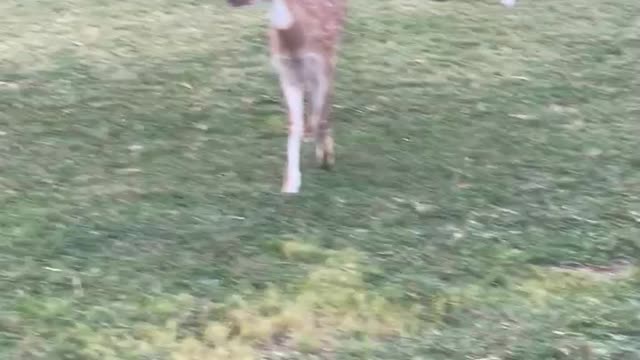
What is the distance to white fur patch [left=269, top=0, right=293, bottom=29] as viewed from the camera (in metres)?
3.99

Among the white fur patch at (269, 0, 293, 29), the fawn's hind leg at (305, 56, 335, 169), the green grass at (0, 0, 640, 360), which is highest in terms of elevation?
the white fur patch at (269, 0, 293, 29)

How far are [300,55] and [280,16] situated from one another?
20 cm

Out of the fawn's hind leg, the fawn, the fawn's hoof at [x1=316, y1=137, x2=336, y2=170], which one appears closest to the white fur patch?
the fawn

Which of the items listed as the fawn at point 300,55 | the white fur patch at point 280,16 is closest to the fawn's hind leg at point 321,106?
the fawn at point 300,55

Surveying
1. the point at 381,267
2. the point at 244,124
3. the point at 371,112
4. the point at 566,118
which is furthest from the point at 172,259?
→ the point at 566,118

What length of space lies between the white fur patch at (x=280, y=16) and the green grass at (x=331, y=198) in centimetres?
65

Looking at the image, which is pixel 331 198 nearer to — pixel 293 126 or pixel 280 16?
pixel 293 126

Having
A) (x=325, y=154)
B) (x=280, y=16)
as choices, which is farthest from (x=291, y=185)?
(x=280, y=16)

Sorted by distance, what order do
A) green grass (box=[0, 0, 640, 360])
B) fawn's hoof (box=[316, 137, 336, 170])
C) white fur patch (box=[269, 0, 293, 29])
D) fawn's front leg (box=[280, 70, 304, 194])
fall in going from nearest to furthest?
green grass (box=[0, 0, 640, 360]) → white fur patch (box=[269, 0, 293, 29]) → fawn's front leg (box=[280, 70, 304, 194]) → fawn's hoof (box=[316, 137, 336, 170])

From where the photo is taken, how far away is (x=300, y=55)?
412cm

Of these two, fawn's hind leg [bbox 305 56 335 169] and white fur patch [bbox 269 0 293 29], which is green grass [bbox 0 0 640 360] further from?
white fur patch [bbox 269 0 293 29]

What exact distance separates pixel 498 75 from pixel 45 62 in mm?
2413

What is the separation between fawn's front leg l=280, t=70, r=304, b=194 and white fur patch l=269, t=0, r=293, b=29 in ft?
0.74

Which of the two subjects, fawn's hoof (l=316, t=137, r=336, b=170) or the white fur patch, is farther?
fawn's hoof (l=316, t=137, r=336, b=170)
